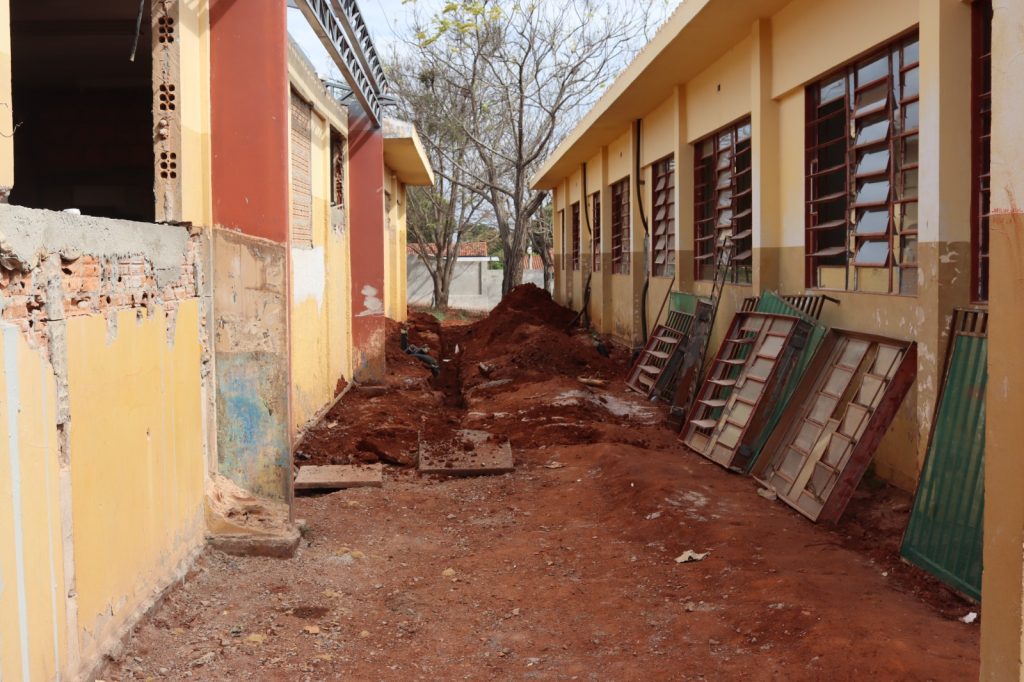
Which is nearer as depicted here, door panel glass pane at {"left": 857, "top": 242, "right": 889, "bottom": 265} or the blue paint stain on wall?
the blue paint stain on wall

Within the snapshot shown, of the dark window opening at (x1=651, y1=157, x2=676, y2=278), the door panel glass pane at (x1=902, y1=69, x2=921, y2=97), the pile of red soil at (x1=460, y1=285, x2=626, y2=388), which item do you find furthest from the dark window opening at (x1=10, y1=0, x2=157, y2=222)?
the door panel glass pane at (x1=902, y1=69, x2=921, y2=97)

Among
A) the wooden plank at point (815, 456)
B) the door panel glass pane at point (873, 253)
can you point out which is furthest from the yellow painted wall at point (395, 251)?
the wooden plank at point (815, 456)

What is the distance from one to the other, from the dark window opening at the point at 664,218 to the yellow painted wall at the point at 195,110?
9070 millimetres

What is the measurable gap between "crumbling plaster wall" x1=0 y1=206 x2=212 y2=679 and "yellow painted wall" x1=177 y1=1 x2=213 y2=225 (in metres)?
0.32

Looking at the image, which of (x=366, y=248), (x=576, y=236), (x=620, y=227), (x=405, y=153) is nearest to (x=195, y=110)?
(x=366, y=248)

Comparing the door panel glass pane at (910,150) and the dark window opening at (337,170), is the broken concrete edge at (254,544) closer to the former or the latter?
the door panel glass pane at (910,150)

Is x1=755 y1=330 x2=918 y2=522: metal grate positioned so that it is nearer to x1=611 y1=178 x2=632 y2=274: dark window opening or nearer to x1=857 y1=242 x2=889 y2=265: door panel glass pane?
x1=857 y1=242 x2=889 y2=265: door panel glass pane

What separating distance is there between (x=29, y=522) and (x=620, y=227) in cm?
1680

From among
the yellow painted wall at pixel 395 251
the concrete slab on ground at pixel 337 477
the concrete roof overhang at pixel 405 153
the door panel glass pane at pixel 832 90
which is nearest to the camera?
the concrete slab on ground at pixel 337 477

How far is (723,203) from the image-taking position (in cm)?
1217

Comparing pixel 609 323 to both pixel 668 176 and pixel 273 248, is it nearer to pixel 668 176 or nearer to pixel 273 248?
pixel 668 176

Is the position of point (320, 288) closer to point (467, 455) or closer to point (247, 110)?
point (467, 455)

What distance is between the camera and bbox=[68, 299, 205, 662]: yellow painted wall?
4.05 metres

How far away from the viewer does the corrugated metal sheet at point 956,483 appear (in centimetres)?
520
